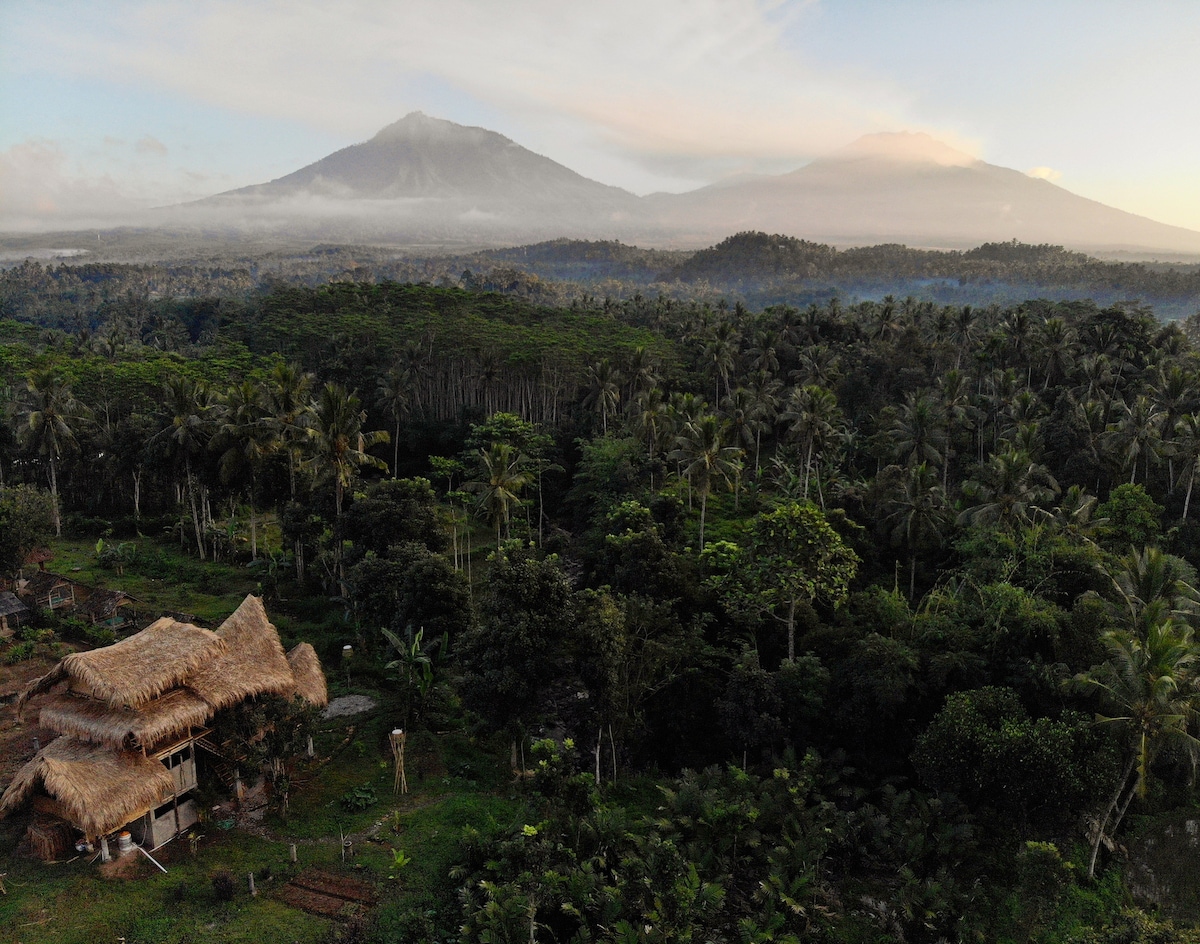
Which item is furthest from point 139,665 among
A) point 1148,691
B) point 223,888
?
point 1148,691

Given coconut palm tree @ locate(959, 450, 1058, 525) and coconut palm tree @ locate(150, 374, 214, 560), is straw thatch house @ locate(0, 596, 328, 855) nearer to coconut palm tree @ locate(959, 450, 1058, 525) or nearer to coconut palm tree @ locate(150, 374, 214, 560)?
coconut palm tree @ locate(150, 374, 214, 560)

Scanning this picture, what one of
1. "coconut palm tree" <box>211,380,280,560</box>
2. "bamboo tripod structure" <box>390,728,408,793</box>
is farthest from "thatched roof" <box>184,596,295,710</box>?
"coconut palm tree" <box>211,380,280,560</box>

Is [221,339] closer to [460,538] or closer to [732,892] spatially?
[460,538]

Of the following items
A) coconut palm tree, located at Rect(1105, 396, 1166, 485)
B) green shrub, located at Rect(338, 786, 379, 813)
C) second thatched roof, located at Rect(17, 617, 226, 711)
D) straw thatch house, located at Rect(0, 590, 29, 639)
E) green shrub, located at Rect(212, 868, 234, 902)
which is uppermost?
coconut palm tree, located at Rect(1105, 396, 1166, 485)

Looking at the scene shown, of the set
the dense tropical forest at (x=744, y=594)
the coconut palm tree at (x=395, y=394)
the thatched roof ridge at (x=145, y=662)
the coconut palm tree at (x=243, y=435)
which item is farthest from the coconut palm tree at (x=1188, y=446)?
the coconut palm tree at (x=395, y=394)

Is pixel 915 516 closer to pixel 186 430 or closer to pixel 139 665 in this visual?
pixel 139 665

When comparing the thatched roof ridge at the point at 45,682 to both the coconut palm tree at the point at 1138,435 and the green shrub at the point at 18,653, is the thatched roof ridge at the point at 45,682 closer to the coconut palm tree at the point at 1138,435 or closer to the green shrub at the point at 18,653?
the green shrub at the point at 18,653

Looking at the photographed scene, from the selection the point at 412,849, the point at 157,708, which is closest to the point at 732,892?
the point at 412,849
